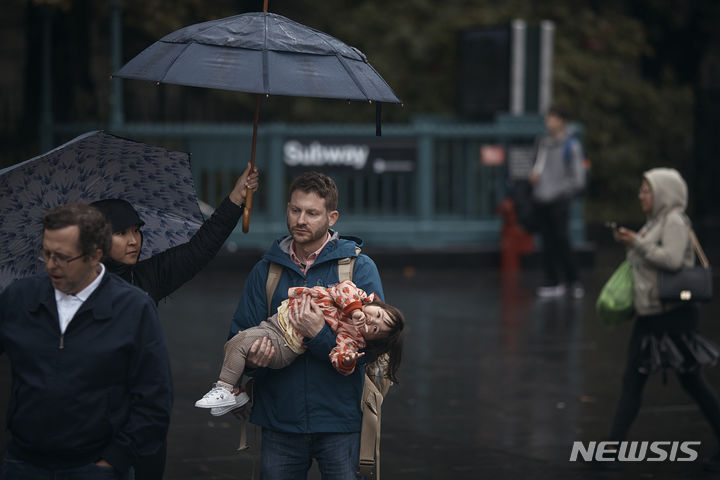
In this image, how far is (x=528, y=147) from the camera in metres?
17.0

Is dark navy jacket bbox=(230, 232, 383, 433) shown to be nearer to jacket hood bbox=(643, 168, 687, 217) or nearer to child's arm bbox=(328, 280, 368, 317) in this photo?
child's arm bbox=(328, 280, 368, 317)

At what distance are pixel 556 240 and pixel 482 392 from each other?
18.7 feet

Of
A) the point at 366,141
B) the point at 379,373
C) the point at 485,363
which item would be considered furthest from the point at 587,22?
the point at 379,373

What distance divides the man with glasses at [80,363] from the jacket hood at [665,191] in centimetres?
399

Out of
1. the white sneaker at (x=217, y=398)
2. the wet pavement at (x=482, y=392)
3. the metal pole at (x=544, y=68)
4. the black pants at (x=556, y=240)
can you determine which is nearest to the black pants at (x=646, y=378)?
the wet pavement at (x=482, y=392)

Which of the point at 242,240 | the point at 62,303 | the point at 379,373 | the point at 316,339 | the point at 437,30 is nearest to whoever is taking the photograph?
the point at 62,303

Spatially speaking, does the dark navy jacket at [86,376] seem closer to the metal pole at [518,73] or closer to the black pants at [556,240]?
the black pants at [556,240]

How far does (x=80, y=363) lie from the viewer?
13.0 feet

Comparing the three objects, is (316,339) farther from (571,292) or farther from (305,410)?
(571,292)

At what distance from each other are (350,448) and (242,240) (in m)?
11.6

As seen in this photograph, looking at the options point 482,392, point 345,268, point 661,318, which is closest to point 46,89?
point 482,392

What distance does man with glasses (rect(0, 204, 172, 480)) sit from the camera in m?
3.96

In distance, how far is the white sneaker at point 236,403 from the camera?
469 cm
